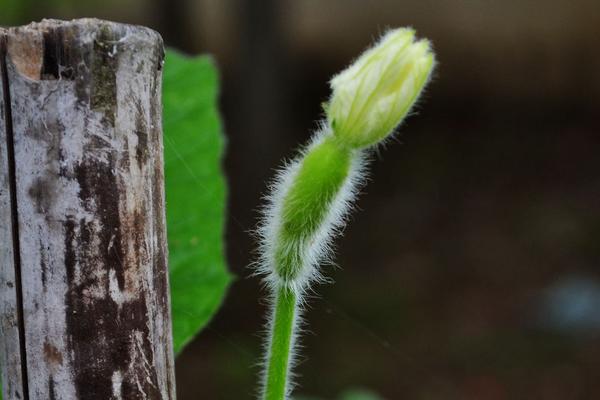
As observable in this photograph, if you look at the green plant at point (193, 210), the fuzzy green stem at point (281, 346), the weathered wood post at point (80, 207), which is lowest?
the green plant at point (193, 210)

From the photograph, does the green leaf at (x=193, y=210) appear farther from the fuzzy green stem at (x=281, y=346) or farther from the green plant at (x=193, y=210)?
the fuzzy green stem at (x=281, y=346)

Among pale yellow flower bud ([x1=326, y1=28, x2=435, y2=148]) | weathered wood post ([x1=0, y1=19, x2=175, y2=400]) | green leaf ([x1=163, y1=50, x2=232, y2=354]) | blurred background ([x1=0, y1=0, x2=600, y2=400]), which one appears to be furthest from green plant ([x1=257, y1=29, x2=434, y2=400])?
blurred background ([x1=0, y1=0, x2=600, y2=400])

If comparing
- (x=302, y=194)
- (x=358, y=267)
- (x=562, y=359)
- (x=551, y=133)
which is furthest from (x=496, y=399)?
(x=302, y=194)

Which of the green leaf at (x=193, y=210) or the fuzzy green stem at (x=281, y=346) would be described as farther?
the green leaf at (x=193, y=210)

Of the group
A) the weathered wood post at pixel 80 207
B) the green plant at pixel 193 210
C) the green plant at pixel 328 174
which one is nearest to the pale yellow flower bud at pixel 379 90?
the green plant at pixel 328 174

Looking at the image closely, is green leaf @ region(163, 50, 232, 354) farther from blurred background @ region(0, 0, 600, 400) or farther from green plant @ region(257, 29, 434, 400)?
blurred background @ region(0, 0, 600, 400)

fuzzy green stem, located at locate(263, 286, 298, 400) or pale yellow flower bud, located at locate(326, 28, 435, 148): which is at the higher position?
pale yellow flower bud, located at locate(326, 28, 435, 148)
